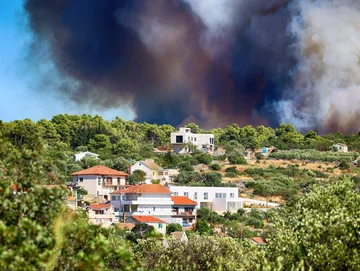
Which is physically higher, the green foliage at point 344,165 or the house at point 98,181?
the green foliage at point 344,165

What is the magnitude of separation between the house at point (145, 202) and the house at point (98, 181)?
10112 millimetres

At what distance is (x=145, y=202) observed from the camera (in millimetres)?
95000

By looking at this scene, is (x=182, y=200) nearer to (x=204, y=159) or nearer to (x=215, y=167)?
(x=215, y=167)

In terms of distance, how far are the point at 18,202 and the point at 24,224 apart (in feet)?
7.34

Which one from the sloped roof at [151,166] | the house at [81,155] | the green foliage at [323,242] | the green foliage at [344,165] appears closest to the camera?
the green foliage at [323,242]

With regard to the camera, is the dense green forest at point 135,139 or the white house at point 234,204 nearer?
the white house at point 234,204

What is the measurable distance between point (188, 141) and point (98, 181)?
172 ft

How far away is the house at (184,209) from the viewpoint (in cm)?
9738

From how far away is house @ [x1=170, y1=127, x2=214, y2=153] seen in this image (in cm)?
15512

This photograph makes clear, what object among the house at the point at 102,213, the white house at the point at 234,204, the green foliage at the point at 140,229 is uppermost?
the white house at the point at 234,204

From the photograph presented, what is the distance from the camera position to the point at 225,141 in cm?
17500

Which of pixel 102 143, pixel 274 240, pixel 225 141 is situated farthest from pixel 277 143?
pixel 274 240

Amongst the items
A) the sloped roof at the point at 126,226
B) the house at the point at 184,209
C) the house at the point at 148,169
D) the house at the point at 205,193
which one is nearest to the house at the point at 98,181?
the house at the point at 205,193

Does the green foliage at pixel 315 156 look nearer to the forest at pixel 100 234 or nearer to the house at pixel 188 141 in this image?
the house at pixel 188 141
